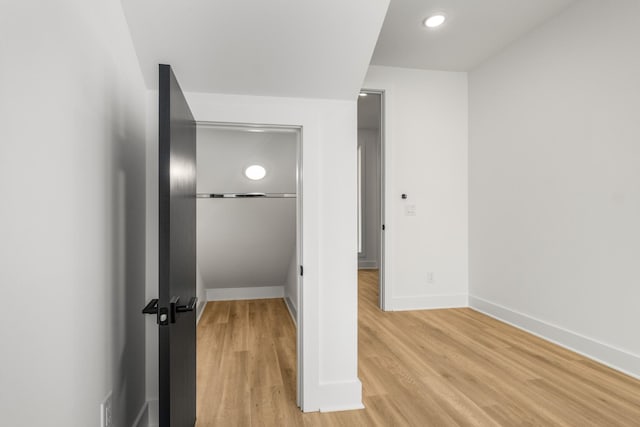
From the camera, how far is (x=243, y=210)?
10.2ft

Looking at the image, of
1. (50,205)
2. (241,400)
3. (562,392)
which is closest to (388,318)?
Answer: (562,392)

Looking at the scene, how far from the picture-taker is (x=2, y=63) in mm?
A: 727

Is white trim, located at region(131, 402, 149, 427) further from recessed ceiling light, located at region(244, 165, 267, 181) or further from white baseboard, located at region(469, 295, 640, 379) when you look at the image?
white baseboard, located at region(469, 295, 640, 379)

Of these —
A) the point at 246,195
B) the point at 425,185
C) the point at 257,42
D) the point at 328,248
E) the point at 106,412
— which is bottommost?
A: the point at 106,412

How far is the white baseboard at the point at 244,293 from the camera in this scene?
4.09m

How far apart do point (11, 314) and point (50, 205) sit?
11.5 inches

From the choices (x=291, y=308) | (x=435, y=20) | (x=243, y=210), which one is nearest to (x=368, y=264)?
(x=291, y=308)

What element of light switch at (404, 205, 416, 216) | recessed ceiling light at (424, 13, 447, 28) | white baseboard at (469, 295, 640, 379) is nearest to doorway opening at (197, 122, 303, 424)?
light switch at (404, 205, 416, 216)

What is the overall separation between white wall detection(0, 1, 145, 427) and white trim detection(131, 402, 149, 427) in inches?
2.3

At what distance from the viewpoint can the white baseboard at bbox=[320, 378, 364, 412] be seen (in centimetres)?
184

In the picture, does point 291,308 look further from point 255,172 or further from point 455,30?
point 455,30

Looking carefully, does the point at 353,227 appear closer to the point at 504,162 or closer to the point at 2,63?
the point at 2,63

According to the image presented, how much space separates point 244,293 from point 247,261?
77cm

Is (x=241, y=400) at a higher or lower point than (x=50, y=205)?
lower
